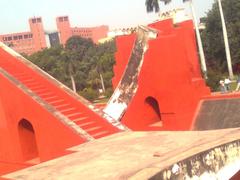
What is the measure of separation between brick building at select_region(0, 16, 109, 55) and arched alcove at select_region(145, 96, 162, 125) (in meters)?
79.9

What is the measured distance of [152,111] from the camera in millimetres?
11820

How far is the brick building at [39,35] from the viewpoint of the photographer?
9238 cm

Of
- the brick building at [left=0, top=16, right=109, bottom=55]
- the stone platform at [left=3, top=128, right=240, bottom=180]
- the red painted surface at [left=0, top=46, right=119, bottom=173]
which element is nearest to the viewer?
the stone platform at [left=3, top=128, right=240, bottom=180]

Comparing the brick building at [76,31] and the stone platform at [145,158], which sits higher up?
the brick building at [76,31]

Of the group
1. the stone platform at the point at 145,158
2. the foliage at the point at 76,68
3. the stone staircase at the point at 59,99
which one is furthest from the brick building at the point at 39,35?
the stone platform at the point at 145,158

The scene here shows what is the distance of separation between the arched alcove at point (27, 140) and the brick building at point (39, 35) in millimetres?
81453

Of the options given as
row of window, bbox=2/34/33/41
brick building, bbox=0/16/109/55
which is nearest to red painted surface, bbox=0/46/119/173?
brick building, bbox=0/16/109/55

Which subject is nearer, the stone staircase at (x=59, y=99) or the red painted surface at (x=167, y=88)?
the stone staircase at (x=59, y=99)

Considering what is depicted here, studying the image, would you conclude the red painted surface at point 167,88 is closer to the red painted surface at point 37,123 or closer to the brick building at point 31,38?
the red painted surface at point 37,123

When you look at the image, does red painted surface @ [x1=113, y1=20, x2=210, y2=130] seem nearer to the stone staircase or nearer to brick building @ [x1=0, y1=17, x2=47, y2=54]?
the stone staircase

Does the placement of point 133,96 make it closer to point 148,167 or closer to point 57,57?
point 148,167

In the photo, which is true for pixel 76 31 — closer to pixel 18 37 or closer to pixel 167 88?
pixel 18 37

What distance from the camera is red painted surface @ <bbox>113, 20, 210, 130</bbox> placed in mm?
10461

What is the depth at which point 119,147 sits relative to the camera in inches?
249
